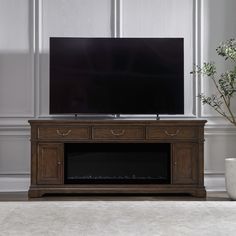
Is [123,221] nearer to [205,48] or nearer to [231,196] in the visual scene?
[231,196]

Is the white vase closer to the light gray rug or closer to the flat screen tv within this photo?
the light gray rug

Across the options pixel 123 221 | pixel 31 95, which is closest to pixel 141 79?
pixel 31 95

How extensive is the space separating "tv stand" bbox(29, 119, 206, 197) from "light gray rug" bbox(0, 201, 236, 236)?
314 mm

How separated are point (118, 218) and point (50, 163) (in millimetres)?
1216

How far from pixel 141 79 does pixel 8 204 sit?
5.47 feet

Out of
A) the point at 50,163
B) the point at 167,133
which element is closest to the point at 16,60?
the point at 50,163

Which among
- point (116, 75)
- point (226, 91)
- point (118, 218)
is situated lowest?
point (118, 218)

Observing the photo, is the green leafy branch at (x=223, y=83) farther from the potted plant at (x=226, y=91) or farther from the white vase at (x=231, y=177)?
the white vase at (x=231, y=177)

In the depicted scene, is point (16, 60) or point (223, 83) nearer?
point (223, 83)

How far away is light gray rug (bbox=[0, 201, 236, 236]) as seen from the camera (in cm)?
310

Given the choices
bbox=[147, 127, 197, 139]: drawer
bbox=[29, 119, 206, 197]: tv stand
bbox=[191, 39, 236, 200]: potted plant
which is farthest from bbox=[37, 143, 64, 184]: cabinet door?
bbox=[191, 39, 236, 200]: potted plant

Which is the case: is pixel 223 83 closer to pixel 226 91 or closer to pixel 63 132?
pixel 226 91

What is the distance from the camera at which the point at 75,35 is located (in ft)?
16.4

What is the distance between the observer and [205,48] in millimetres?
5102
